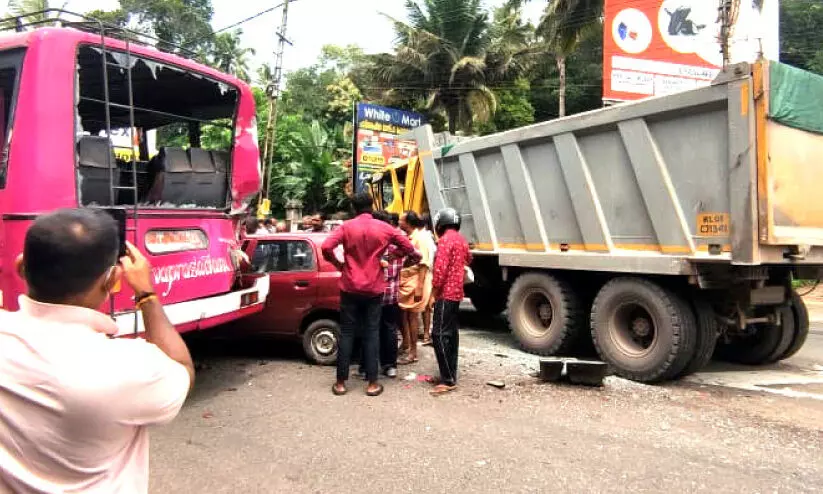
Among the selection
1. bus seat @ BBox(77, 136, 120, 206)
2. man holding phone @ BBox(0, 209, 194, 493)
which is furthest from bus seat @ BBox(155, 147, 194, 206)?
man holding phone @ BBox(0, 209, 194, 493)

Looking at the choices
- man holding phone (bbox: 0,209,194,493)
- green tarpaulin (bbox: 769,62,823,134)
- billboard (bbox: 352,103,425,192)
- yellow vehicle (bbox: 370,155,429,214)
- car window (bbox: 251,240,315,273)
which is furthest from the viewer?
billboard (bbox: 352,103,425,192)

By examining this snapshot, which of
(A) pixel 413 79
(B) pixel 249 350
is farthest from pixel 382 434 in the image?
(A) pixel 413 79

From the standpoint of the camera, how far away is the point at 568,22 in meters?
20.5

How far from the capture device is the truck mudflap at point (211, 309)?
4617 mm

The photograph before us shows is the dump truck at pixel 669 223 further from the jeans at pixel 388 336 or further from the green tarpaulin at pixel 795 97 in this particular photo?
the jeans at pixel 388 336

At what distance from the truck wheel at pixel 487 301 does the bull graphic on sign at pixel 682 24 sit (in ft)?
35.6

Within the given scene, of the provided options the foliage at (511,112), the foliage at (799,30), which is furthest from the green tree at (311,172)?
the foliage at (799,30)

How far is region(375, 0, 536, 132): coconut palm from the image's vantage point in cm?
2297

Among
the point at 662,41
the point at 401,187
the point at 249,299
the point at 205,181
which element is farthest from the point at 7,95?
the point at 662,41

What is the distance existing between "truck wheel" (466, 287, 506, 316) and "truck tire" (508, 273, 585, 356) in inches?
71.6

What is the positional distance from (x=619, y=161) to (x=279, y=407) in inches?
157

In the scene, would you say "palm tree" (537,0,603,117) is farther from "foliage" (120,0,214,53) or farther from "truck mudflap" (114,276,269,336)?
"foliage" (120,0,214,53)

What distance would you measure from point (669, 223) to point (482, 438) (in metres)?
2.84

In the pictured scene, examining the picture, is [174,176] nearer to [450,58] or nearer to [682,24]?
[682,24]
